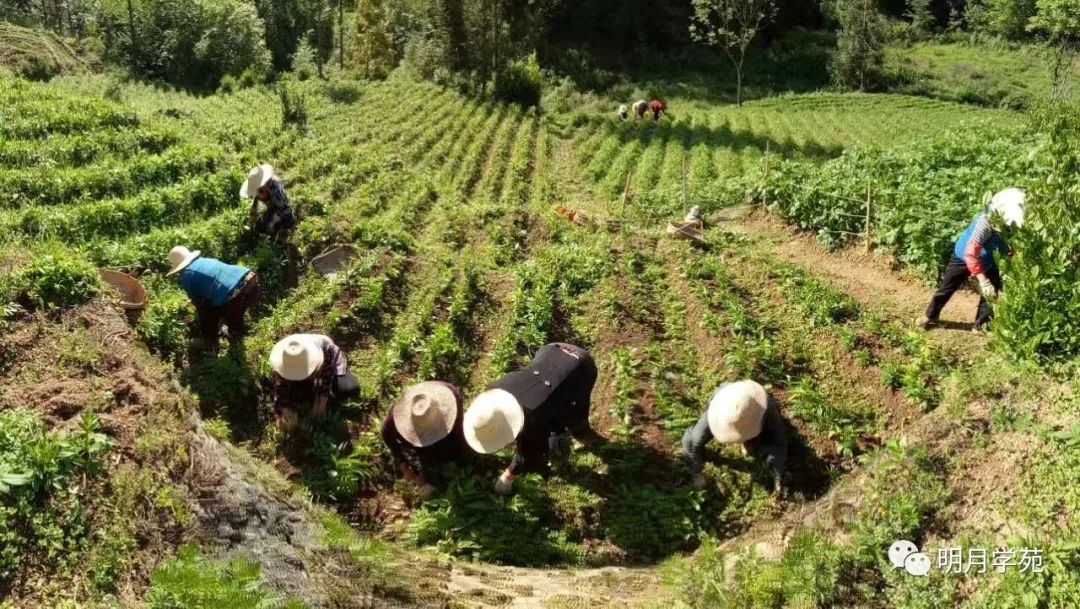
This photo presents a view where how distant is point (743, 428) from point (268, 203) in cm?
812

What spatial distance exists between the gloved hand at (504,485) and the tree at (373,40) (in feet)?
115

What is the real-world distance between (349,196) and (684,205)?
7393 mm

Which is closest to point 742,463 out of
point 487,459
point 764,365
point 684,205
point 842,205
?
point 764,365

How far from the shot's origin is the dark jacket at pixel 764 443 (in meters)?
7.30

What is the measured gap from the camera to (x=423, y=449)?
747 cm

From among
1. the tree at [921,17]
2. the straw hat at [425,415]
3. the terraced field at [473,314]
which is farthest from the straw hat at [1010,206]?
the tree at [921,17]

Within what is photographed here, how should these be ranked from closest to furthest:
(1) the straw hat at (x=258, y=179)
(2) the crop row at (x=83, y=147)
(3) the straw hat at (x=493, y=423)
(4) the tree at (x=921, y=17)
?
1. (3) the straw hat at (x=493, y=423)
2. (1) the straw hat at (x=258, y=179)
3. (2) the crop row at (x=83, y=147)
4. (4) the tree at (x=921, y=17)

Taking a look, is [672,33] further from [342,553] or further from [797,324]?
[342,553]

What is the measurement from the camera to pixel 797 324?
33.0 feet

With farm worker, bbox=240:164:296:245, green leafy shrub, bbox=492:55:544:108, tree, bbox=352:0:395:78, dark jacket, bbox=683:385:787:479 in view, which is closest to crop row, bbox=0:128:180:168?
farm worker, bbox=240:164:296:245

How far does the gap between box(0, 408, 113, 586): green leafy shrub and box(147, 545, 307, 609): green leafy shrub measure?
2.96 feet

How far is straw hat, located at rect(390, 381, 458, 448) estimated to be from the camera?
7324 millimetres

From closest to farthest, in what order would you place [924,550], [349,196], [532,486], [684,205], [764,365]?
[924,550]
[532,486]
[764,365]
[349,196]
[684,205]

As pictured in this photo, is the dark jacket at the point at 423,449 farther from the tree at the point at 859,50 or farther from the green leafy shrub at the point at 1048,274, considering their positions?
the tree at the point at 859,50
